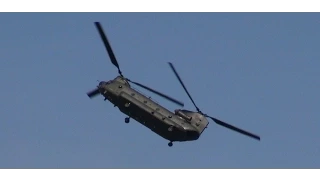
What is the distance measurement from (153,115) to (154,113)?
273mm

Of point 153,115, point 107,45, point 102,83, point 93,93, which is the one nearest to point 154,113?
point 153,115

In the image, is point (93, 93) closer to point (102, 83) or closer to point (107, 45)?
point (102, 83)

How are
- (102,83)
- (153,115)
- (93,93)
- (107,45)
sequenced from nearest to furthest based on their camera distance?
1. (153,115)
2. (107,45)
3. (102,83)
4. (93,93)

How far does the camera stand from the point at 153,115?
176ft

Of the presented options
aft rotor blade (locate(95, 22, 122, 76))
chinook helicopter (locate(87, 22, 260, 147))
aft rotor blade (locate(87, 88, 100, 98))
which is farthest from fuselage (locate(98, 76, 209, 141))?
aft rotor blade (locate(95, 22, 122, 76))

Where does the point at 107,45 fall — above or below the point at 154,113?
above

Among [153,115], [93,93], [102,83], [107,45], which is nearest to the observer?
[153,115]

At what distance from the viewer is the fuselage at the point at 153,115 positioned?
53844 millimetres

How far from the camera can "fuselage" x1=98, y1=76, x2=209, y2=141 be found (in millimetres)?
53844

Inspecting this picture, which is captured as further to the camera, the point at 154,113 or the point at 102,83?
the point at 102,83

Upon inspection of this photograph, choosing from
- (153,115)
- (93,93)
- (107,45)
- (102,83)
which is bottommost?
(153,115)
